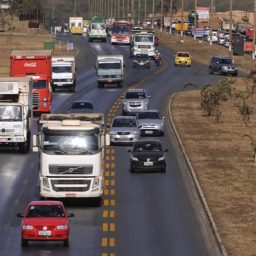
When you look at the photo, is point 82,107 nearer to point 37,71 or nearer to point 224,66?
point 37,71

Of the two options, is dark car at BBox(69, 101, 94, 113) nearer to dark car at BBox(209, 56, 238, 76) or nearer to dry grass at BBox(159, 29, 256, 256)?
dry grass at BBox(159, 29, 256, 256)

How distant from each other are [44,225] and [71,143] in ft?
28.8

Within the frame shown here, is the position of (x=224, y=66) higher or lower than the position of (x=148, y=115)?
lower

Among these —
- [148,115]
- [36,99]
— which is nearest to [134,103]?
[36,99]

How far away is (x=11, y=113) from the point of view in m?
63.4

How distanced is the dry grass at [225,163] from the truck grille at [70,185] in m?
5.36

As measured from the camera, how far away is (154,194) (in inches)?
2046

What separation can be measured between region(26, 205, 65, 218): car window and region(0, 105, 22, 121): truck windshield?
24515mm

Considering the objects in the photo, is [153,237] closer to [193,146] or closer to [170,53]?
[193,146]

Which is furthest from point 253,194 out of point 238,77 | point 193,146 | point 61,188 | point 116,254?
point 238,77

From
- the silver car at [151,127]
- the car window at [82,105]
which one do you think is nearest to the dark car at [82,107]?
the car window at [82,105]

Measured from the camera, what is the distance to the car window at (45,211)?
38719 mm

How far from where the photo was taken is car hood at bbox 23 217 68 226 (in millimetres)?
38062

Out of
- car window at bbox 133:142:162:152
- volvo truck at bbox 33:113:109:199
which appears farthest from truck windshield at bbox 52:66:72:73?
volvo truck at bbox 33:113:109:199
